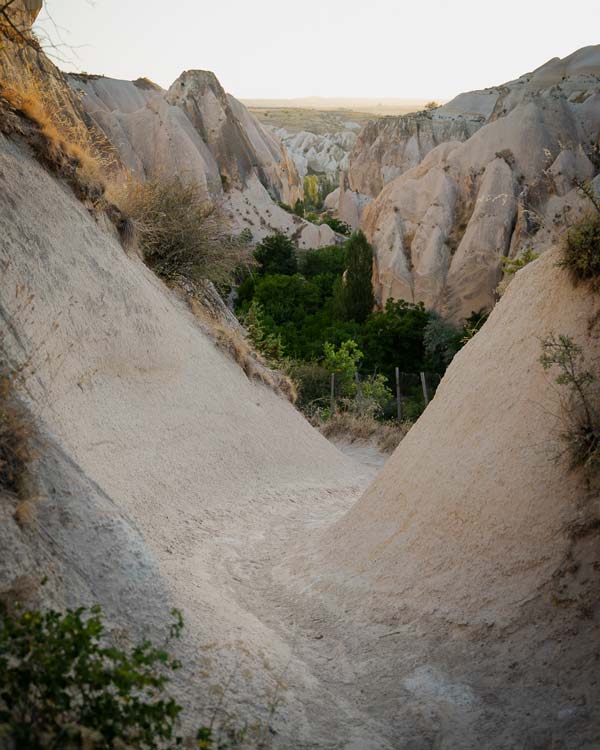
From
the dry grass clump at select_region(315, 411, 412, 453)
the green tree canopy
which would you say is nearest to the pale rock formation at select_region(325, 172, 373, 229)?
the green tree canopy

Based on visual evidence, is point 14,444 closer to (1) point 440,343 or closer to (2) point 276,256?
(1) point 440,343

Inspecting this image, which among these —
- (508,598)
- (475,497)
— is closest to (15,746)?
(508,598)

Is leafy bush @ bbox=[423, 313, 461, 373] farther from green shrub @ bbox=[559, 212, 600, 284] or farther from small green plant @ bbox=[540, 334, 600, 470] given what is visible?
small green plant @ bbox=[540, 334, 600, 470]

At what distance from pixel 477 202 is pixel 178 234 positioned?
2392cm

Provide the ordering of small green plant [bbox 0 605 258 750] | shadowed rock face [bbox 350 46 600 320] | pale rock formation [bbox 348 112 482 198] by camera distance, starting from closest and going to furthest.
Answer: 1. small green plant [bbox 0 605 258 750]
2. shadowed rock face [bbox 350 46 600 320]
3. pale rock formation [bbox 348 112 482 198]

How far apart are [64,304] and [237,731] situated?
513cm

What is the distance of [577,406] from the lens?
16.7ft

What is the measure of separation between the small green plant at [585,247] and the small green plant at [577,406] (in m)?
0.53

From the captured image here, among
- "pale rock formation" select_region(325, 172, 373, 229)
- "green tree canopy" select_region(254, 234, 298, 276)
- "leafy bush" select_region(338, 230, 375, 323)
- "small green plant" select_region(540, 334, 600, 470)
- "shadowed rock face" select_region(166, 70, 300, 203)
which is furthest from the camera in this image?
"pale rock formation" select_region(325, 172, 373, 229)

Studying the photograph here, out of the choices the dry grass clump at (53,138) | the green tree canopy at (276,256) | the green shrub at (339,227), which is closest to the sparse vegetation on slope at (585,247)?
the dry grass clump at (53,138)

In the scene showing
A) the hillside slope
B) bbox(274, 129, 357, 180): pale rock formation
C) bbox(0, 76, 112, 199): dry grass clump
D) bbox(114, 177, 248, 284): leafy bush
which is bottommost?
the hillside slope

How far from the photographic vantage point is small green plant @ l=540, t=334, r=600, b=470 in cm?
491

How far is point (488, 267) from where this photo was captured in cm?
3300

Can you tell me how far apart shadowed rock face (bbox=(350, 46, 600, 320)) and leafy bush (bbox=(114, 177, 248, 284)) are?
20.8m
